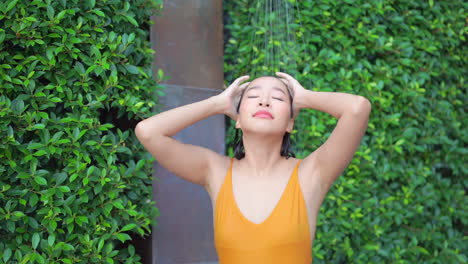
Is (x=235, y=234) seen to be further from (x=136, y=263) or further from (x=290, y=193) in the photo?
(x=136, y=263)

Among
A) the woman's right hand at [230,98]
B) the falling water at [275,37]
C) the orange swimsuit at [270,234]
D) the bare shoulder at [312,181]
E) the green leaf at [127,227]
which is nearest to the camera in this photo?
the orange swimsuit at [270,234]

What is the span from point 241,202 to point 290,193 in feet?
0.64

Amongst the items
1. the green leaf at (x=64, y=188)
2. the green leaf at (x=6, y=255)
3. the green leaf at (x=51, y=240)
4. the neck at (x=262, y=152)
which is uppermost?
the neck at (x=262, y=152)

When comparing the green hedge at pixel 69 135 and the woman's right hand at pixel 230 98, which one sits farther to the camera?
the green hedge at pixel 69 135

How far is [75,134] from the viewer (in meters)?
2.91

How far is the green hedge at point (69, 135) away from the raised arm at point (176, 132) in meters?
0.55

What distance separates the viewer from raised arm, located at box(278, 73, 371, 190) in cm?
233

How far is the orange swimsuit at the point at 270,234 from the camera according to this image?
230 cm

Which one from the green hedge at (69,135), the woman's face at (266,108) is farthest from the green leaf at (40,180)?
the woman's face at (266,108)

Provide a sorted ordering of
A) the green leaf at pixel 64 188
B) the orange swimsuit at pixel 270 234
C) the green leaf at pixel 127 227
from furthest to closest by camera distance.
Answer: the green leaf at pixel 127 227 → the green leaf at pixel 64 188 → the orange swimsuit at pixel 270 234

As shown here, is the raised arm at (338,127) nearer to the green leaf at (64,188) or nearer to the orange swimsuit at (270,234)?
the orange swimsuit at (270,234)

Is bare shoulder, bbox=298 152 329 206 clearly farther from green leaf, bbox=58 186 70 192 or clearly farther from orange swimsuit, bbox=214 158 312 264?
green leaf, bbox=58 186 70 192

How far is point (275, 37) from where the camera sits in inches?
162

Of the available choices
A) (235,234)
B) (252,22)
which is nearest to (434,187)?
(252,22)
